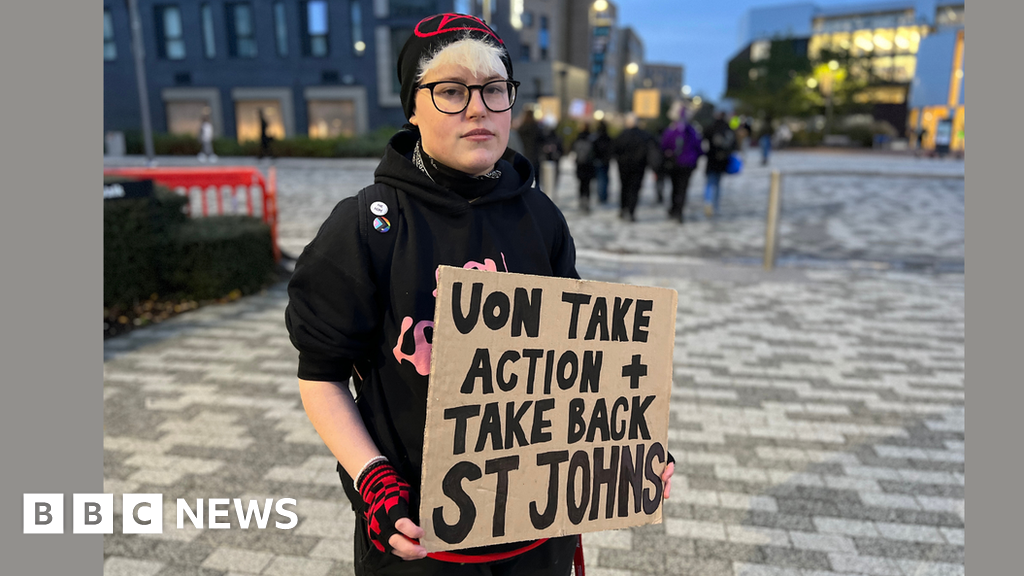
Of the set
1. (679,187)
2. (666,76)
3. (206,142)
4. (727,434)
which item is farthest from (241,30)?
(666,76)

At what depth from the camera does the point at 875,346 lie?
19.1ft

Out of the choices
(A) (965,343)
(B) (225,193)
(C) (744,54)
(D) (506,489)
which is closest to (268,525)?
(D) (506,489)

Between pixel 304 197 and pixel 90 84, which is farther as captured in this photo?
pixel 304 197

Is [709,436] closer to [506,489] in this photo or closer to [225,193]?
[506,489]

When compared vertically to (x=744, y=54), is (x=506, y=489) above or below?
below

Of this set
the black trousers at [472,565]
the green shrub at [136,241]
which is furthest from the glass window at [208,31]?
the black trousers at [472,565]

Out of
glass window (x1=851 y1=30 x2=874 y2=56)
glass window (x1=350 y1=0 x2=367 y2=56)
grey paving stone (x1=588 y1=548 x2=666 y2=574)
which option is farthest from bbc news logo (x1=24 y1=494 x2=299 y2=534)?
glass window (x1=851 y1=30 x2=874 y2=56)

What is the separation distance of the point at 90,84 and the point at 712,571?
5.06 m

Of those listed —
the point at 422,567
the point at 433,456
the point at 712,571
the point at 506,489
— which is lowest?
the point at 712,571

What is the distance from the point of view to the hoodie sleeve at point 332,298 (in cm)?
138

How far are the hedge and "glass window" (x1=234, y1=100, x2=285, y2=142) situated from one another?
29284 millimetres

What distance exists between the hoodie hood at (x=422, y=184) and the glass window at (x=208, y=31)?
36663mm

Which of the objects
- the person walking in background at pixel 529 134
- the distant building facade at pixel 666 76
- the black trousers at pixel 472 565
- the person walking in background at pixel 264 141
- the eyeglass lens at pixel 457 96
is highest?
the distant building facade at pixel 666 76

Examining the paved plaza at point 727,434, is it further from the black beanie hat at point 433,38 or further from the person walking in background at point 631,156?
the person walking in background at point 631,156
